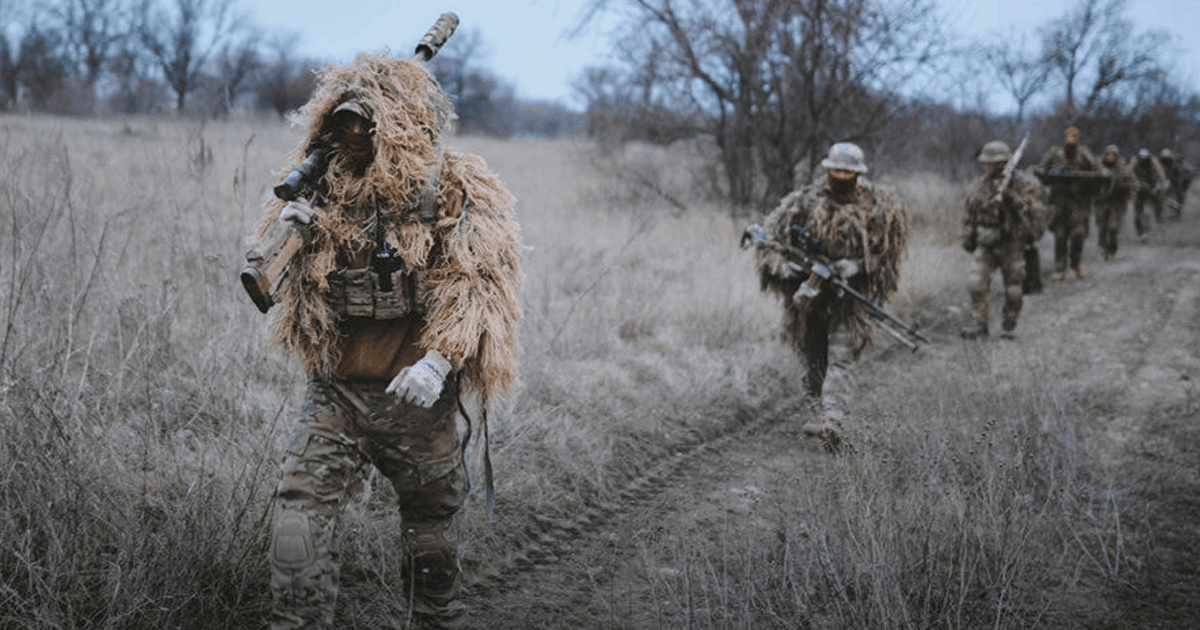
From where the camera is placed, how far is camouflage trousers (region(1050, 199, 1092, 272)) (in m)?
11.3

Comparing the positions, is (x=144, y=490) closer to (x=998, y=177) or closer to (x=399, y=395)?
(x=399, y=395)

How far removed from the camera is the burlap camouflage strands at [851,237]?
5191 mm

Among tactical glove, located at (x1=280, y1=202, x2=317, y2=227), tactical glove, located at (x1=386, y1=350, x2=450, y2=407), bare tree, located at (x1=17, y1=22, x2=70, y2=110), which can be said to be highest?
bare tree, located at (x1=17, y1=22, x2=70, y2=110)

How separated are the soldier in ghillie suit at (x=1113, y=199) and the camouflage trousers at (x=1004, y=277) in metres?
6.35

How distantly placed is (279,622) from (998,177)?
25.9 ft

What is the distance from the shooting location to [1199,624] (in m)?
3.02

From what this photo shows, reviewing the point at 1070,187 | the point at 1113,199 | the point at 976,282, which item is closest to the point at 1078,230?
the point at 1070,187

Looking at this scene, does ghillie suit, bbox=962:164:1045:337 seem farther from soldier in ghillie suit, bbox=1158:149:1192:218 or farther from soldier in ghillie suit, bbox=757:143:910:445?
soldier in ghillie suit, bbox=1158:149:1192:218

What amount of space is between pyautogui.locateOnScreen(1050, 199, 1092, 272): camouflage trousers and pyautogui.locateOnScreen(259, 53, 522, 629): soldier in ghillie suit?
11041mm

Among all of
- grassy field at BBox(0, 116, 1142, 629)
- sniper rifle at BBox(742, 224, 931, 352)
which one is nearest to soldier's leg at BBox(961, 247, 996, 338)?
grassy field at BBox(0, 116, 1142, 629)

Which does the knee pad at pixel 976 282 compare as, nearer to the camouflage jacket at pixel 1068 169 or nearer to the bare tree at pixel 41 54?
the camouflage jacket at pixel 1068 169

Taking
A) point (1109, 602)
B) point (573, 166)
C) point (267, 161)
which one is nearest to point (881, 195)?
point (1109, 602)

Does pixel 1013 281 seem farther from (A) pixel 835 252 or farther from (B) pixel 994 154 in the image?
(A) pixel 835 252

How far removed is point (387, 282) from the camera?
2.52m
